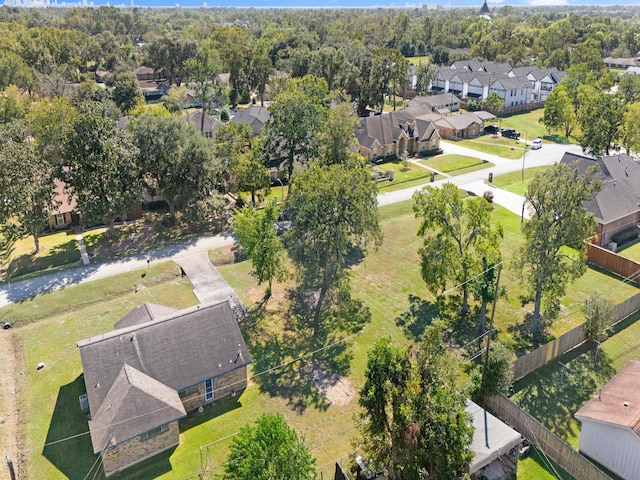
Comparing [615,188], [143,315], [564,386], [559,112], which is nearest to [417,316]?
[564,386]

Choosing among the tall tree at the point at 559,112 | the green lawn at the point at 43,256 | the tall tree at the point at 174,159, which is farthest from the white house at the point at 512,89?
the green lawn at the point at 43,256

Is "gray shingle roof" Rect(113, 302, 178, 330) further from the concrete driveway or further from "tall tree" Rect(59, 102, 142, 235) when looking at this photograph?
"tall tree" Rect(59, 102, 142, 235)

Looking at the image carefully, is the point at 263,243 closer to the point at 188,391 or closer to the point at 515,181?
the point at 188,391

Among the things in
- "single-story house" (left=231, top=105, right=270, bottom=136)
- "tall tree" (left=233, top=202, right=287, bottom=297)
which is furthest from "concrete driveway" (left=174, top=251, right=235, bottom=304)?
"single-story house" (left=231, top=105, right=270, bottom=136)

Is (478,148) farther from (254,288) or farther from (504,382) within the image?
(504,382)

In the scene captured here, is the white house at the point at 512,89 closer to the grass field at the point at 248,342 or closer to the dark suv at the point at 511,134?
the dark suv at the point at 511,134
